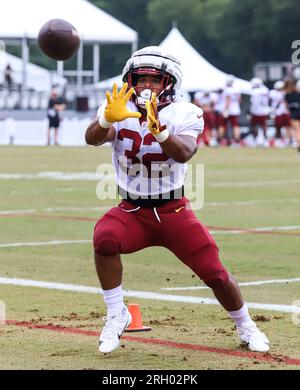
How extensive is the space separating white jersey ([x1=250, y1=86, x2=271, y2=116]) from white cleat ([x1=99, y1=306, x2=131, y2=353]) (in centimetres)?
2554

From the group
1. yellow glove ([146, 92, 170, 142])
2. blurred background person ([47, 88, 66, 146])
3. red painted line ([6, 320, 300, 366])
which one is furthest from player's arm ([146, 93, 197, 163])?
blurred background person ([47, 88, 66, 146])

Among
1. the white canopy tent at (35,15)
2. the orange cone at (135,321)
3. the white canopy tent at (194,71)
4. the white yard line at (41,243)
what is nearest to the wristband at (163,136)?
the orange cone at (135,321)

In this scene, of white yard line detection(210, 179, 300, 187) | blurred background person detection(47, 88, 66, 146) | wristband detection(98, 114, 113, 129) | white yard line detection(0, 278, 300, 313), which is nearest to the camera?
wristband detection(98, 114, 113, 129)

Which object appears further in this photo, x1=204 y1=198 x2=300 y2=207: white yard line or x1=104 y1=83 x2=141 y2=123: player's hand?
A: x1=204 y1=198 x2=300 y2=207: white yard line

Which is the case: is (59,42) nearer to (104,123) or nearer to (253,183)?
(104,123)

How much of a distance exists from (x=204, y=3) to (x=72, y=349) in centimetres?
7946

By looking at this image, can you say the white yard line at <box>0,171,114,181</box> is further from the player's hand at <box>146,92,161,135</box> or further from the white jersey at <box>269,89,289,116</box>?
the player's hand at <box>146,92,161,135</box>

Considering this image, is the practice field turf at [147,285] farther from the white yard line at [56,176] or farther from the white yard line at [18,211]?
the white yard line at [56,176]

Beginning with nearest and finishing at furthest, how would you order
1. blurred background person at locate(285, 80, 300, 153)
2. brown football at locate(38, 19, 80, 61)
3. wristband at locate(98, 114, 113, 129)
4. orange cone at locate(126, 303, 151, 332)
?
1. wristband at locate(98, 114, 113, 129)
2. orange cone at locate(126, 303, 151, 332)
3. brown football at locate(38, 19, 80, 61)
4. blurred background person at locate(285, 80, 300, 153)

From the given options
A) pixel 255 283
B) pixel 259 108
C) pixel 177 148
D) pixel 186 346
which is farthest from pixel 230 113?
pixel 177 148

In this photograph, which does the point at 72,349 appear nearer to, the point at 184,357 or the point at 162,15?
the point at 184,357

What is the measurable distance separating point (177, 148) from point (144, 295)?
2317mm

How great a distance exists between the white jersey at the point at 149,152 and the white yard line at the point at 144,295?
1.54m

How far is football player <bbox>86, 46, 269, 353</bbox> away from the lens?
6.34 metres
